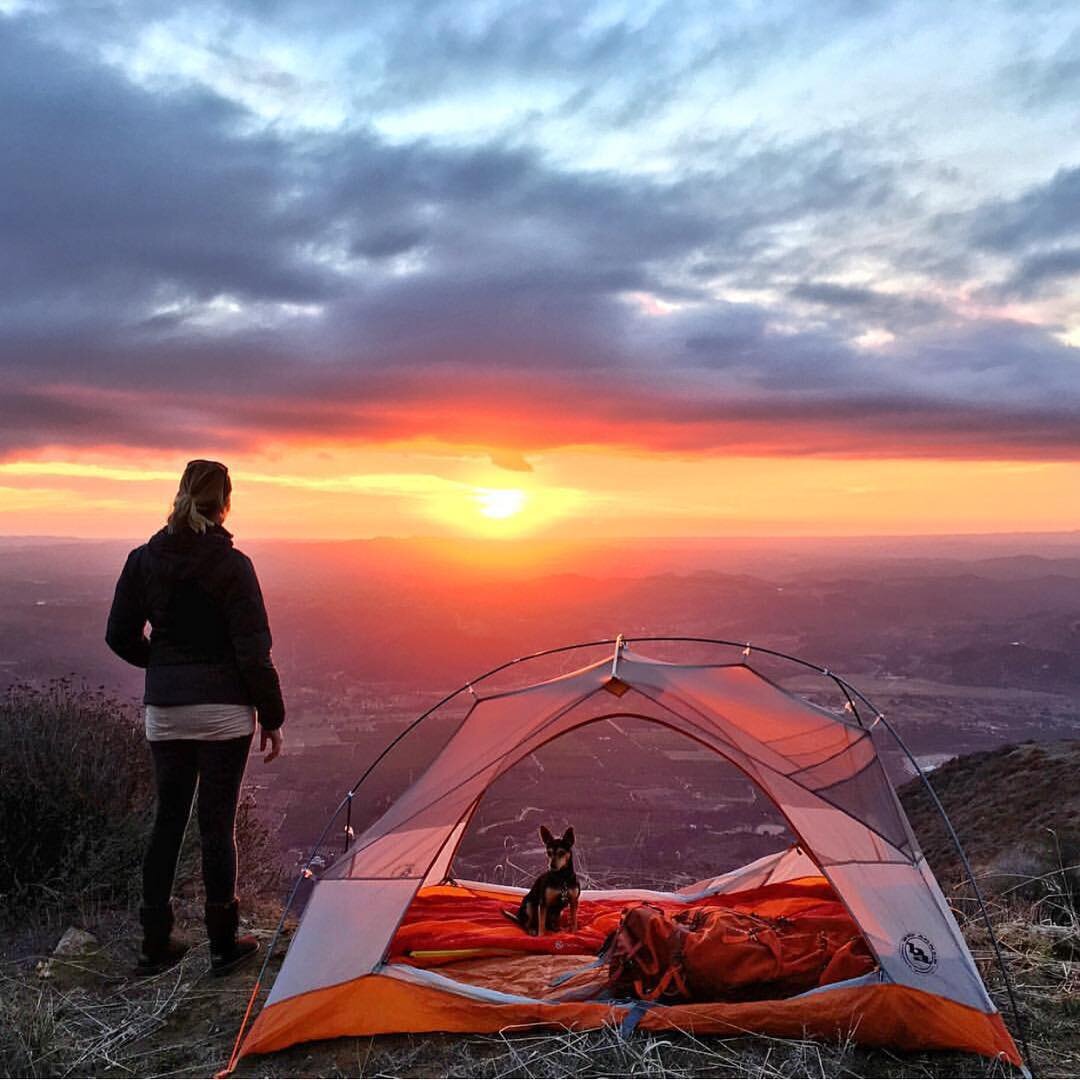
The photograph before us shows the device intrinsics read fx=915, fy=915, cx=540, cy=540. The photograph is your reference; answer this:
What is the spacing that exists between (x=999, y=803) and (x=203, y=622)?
7.80m

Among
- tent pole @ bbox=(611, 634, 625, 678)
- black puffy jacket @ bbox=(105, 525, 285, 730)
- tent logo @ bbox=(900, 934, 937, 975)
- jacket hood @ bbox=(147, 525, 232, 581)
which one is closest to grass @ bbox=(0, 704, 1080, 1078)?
tent logo @ bbox=(900, 934, 937, 975)

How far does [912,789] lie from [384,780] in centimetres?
773

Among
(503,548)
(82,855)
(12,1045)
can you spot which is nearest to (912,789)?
(82,855)

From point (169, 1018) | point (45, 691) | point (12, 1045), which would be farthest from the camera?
point (45, 691)

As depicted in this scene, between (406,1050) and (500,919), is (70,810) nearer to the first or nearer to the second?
(500,919)

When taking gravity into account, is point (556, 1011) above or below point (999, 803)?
above

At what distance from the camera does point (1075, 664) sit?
85.9 feet

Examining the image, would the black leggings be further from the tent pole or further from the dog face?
the tent pole

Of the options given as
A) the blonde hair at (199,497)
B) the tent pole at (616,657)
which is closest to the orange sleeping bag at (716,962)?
the tent pole at (616,657)

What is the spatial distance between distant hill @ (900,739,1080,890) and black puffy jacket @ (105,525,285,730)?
525 cm

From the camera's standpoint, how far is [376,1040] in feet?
13.9

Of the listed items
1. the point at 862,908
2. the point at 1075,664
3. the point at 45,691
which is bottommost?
the point at 1075,664

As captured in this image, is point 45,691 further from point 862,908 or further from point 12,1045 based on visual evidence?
point 862,908

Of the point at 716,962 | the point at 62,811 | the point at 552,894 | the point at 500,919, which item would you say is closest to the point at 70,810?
the point at 62,811
